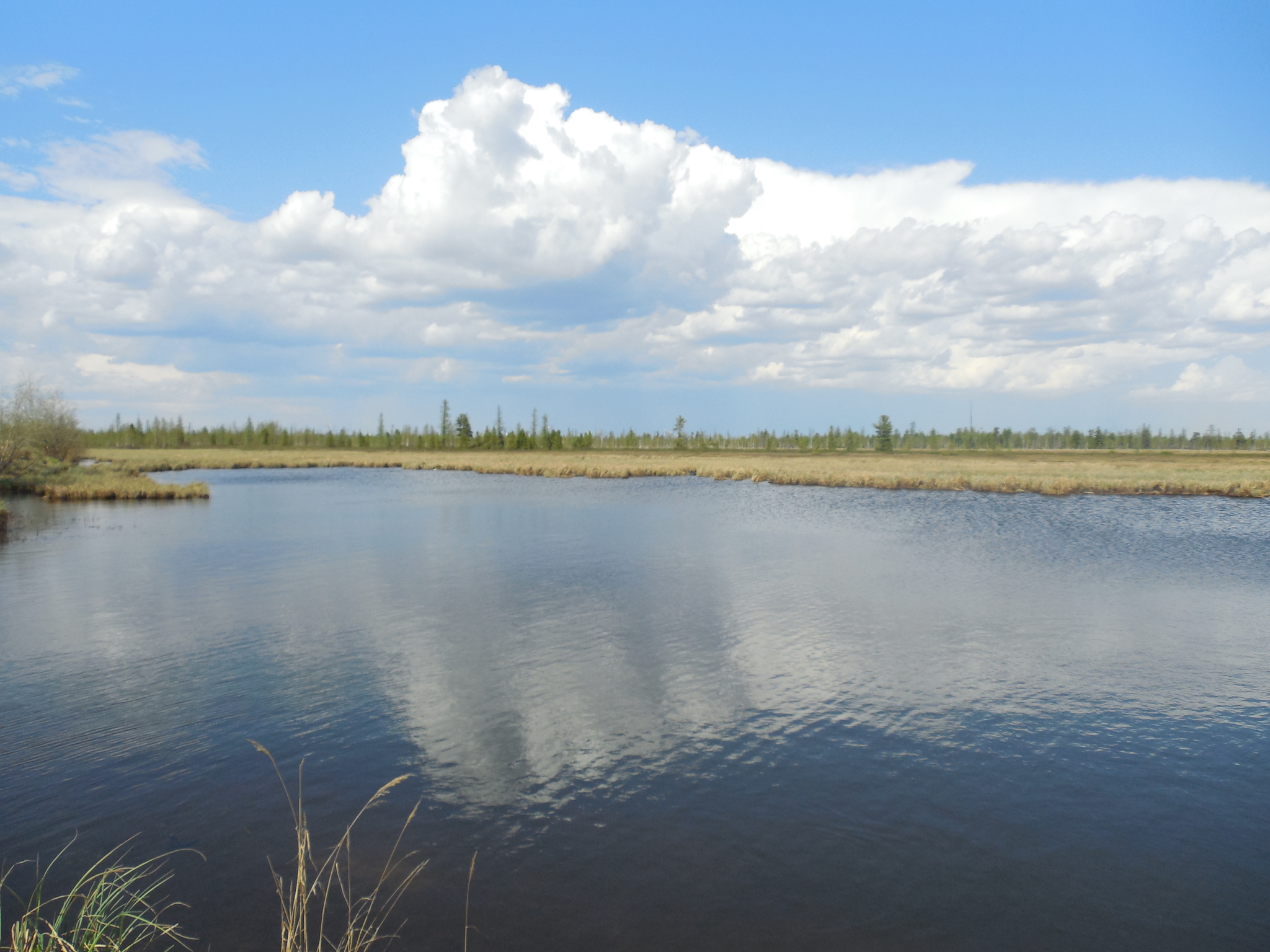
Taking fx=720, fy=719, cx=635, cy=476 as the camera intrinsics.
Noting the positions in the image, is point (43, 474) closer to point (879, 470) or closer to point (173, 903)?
point (173, 903)

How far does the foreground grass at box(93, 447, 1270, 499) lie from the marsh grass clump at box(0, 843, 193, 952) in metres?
46.1

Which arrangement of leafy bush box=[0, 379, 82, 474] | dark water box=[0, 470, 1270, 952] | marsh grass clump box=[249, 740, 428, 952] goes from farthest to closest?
leafy bush box=[0, 379, 82, 474], dark water box=[0, 470, 1270, 952], marsh grass clump box=[249, 740, 428, 952]

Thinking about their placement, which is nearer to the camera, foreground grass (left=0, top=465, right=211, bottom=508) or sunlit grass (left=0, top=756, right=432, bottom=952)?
sunlit grass (left=0, top=756, right=432, bottom=952)

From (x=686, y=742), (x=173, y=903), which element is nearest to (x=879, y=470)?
(x=686, y=742)

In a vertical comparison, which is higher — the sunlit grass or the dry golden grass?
the dry golden grass

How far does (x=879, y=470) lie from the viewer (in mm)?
61312

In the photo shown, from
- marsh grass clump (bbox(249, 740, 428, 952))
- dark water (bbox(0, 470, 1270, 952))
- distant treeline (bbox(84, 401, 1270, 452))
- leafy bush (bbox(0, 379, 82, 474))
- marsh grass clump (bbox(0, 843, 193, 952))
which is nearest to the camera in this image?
marsh grass clump (bbox(0, 843, 193, 952))

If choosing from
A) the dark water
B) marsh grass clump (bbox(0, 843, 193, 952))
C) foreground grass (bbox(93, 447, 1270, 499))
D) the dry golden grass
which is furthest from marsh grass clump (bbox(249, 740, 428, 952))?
foreground grass (bbox(93, 447, 1270, 499))

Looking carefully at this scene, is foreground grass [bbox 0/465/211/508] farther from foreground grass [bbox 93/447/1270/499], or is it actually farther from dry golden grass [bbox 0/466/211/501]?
foreground grass [bbox 93/447/1270/499]

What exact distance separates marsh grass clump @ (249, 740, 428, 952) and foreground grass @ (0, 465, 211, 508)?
135 feet

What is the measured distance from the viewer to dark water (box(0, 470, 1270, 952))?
580 cm

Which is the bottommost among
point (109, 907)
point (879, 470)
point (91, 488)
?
point (109, 907)

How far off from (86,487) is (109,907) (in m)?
44.8

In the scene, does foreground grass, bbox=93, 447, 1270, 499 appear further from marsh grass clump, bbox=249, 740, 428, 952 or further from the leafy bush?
marsh grass clump, bbox=249, 740, 428, 952
